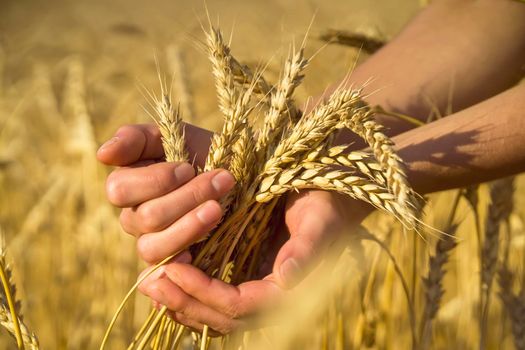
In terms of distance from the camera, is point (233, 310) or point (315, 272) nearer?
point (233, 310)

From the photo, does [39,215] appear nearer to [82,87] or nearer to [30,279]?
[30,279]

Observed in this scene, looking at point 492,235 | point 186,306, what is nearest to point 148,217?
point 186,306

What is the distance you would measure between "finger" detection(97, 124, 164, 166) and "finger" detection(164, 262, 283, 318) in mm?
198

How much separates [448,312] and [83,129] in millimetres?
1337

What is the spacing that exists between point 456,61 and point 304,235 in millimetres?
700

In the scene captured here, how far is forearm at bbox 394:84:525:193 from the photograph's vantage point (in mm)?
1100

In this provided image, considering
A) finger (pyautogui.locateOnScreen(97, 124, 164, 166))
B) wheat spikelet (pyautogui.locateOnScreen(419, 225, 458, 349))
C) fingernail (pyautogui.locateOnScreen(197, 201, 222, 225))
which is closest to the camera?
fingernail (pyautogui.locateOnScreen(197, 201, 222, 225))

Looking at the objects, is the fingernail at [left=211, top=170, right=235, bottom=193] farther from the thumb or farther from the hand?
the thumb

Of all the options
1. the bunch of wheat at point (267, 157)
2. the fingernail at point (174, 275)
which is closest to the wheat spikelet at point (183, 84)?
the bunch of wheat at point (267, 157)

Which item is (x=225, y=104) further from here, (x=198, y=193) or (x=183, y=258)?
(x=183, y=258)

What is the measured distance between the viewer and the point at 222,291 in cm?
99

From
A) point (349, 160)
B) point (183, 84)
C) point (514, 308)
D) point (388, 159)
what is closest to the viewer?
point (388, 159)

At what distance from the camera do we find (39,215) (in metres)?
2.37

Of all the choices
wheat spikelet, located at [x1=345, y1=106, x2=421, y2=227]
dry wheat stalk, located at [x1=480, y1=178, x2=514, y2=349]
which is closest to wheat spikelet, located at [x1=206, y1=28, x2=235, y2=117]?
wheat spikelet, located at [x1=345, y1=106, x2=421, y2=227]
